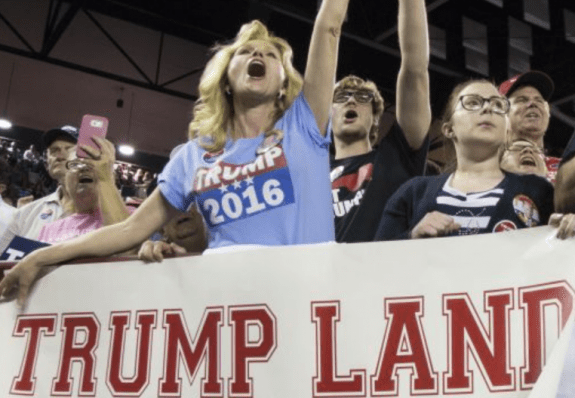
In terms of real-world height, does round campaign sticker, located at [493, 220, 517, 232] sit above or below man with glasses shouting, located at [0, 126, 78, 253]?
below

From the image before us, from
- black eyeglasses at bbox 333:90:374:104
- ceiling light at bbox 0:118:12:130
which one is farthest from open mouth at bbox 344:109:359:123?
ceiling light at bbox 0:118:12:130

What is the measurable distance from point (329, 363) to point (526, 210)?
636mm

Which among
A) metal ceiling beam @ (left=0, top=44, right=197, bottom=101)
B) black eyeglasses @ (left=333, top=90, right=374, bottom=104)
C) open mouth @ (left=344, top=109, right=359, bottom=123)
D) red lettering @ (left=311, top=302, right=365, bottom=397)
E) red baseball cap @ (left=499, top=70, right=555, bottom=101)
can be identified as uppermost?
metal ceiling beam @ (left=0, top=44, right=197, bottom=101)

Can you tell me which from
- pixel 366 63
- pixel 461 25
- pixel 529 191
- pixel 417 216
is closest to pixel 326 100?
pixel 417 216

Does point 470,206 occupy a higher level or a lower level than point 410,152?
lower

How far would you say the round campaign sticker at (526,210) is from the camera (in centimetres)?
162

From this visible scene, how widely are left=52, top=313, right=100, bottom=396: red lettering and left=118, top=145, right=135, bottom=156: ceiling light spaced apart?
7.97 m

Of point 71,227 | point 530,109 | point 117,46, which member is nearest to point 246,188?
point 71,227

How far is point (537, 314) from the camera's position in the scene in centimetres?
119

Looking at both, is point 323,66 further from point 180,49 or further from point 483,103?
point 180,49

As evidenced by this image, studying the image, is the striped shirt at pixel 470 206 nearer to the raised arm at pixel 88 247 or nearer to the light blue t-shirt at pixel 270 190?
the light blue t-shirt at pixel 270 190

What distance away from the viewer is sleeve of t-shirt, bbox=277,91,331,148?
1.70m

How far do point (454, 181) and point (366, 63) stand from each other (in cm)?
652

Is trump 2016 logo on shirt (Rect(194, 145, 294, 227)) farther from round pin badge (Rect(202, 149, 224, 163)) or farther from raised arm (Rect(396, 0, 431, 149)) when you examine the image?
raised arm (Rect(396, 0, 431, 149))
